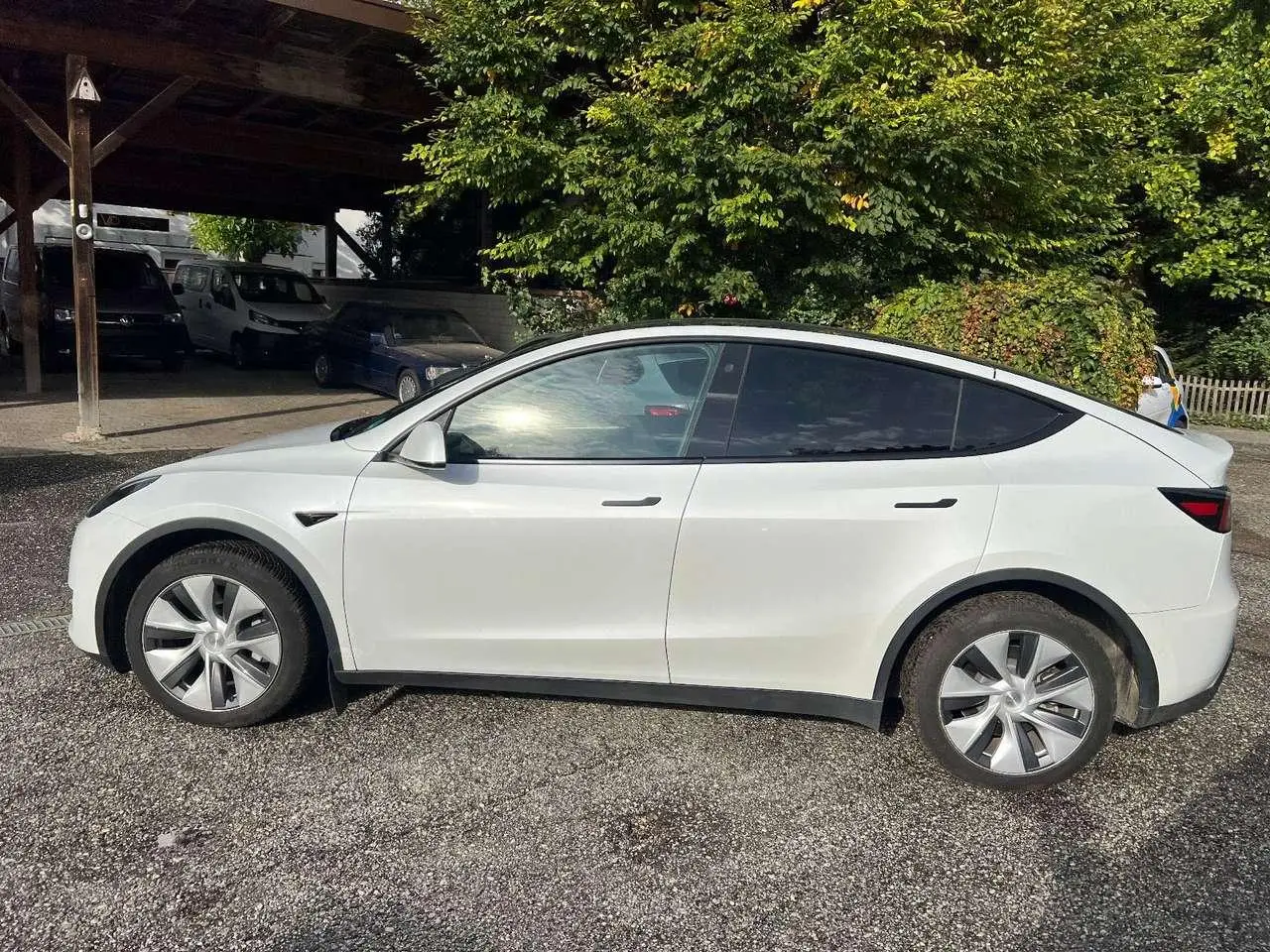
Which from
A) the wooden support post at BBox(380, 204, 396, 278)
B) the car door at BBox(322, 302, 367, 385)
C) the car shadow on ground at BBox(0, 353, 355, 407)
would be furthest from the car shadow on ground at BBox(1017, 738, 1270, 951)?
the wooden support post at BBox(380, 204, 396, 278)

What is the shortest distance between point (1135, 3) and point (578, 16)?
6443mm

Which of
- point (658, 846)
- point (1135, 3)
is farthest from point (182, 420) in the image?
point (1135, 3)

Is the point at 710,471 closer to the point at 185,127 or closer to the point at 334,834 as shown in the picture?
the point at 334,834

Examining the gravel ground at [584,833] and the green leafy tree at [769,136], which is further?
the green leafy tree at [769,136]

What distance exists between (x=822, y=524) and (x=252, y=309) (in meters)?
15.4

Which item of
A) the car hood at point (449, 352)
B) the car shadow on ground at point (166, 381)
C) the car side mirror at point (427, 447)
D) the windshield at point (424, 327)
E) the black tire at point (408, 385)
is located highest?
the windshield at point (424, 327)

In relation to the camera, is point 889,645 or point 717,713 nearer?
point 889,645

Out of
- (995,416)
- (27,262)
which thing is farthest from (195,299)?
(995,416)

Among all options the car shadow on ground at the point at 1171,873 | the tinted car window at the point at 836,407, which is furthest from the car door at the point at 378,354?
the car shadow on ground at the point at 1171,873

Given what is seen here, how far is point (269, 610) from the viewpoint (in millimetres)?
3553

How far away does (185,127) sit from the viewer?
1479cm

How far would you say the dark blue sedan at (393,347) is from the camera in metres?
12.4

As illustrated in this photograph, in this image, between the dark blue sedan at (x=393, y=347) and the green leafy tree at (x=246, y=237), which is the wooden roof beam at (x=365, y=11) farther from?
the green leafy tree at (x=246, y=237)

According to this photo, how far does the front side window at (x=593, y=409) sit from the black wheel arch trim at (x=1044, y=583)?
1.00m
